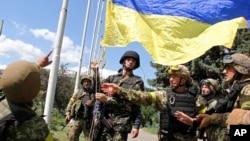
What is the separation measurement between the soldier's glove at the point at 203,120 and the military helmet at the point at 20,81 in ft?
8.17

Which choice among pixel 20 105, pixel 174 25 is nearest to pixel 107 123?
pixel 174 25

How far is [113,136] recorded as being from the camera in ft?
17.9

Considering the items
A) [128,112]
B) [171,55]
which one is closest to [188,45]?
[171,55]

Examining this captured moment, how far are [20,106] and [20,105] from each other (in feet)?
0.04

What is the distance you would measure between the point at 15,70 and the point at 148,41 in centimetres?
246

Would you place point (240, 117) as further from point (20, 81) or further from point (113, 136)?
point (113, 136)

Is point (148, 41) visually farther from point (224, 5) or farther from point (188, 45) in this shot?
point (224, 5)

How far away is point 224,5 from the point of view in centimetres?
488

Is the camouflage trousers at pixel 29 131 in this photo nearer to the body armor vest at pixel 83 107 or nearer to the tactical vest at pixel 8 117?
the tactical vest at pixel 8 117

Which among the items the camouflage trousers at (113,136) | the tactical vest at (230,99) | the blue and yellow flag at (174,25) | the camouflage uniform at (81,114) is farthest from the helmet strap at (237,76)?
the camouflage uniform at (81,114)

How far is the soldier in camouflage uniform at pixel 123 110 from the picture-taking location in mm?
5398

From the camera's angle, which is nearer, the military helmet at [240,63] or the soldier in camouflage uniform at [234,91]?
the soldier in camouflage uniform at [234,91]

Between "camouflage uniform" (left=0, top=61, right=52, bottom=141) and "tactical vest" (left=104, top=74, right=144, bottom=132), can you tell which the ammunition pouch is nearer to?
"tactical vest" (left=104, top=74, right=144, bottom=132)

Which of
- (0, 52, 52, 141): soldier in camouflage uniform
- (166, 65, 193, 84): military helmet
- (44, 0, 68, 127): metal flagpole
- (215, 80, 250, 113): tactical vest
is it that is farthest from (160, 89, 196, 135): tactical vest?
(0, 52, 52, 141): soldier in camouflage uniform
